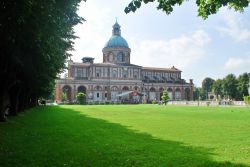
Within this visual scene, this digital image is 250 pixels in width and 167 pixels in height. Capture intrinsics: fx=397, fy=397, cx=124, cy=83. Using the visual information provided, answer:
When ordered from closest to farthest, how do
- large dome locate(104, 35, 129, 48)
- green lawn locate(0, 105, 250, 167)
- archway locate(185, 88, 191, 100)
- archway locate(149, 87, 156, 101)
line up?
green lawn locate(0, 105, 250, 167)
large dome locate(104, 35, 129, 48)
archway locate(149, 87, 156, 101)
archway locate(185, 88, 191, 100)

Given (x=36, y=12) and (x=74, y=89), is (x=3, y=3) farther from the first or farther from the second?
Answer: (x=74, y=89)

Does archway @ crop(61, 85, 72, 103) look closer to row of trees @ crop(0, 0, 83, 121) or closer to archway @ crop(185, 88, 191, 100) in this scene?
archway @ crop(185, 88, 191, 100)

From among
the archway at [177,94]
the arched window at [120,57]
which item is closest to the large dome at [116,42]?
the arched window at [120,57]

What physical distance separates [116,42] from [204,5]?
113895 millimetres

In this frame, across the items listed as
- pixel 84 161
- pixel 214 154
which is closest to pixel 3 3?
pixel 84 161

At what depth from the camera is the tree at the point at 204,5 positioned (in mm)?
9531

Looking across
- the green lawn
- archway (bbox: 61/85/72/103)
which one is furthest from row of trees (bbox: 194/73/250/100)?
the green lawn

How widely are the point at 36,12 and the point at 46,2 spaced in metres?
0.66

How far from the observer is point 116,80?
406ft

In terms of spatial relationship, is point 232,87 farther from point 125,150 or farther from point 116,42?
point 125,150

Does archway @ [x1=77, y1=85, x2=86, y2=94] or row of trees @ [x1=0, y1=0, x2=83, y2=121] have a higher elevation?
archway @ [x1=77, y1=85, x2=86, y2=94]

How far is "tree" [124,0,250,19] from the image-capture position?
953cm

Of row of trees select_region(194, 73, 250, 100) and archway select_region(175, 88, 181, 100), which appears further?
archway select_region(175, 88, 181, 100)

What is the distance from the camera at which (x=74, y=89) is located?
116m
